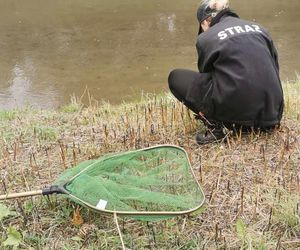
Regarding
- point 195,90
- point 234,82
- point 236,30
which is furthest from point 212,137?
point 236,30

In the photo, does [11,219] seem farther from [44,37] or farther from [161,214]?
[44,37]

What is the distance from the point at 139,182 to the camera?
2.90m

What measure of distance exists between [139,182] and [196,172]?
49 centimetres

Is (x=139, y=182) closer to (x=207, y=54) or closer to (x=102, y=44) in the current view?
(x=207, y=54)

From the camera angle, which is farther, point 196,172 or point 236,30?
point 236,30

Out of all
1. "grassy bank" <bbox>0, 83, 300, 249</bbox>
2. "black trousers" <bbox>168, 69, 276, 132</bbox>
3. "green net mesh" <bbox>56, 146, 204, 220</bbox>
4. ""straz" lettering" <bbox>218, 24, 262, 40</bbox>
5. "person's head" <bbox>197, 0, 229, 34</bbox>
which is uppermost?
"person's head" <bbox>197, 0, 229, 34</bbox>

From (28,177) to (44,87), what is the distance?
459 cm

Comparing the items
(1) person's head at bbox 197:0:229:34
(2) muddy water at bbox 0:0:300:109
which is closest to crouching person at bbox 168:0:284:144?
(1) person's head at bbox 197:0:229:34

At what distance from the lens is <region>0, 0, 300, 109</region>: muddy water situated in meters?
7.60

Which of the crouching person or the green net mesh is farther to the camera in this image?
the crouching person

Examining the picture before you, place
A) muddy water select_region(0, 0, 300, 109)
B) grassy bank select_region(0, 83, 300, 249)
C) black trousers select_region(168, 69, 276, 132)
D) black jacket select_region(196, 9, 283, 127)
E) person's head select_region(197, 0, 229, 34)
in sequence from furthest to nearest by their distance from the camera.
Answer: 1. muddy water select_region(0, 0, 300, 109)
2. person's head select_region(197, 0, 229, 34)
3. black trousers select_region(168, 69, 276, 132)
4. black jacket select_region(196, 9, 283, 127)
5. grassy bank select_region(0, 83, 300, 249)

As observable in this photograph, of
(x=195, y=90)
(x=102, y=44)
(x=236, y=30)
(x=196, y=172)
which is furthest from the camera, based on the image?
(x=102, y=44)

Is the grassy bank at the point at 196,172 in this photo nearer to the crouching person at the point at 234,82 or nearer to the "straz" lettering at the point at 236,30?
the crouching person at the point at 234,82

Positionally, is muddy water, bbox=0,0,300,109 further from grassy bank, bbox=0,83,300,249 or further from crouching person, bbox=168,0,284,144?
crouching person, bbox=168,0,284,144
